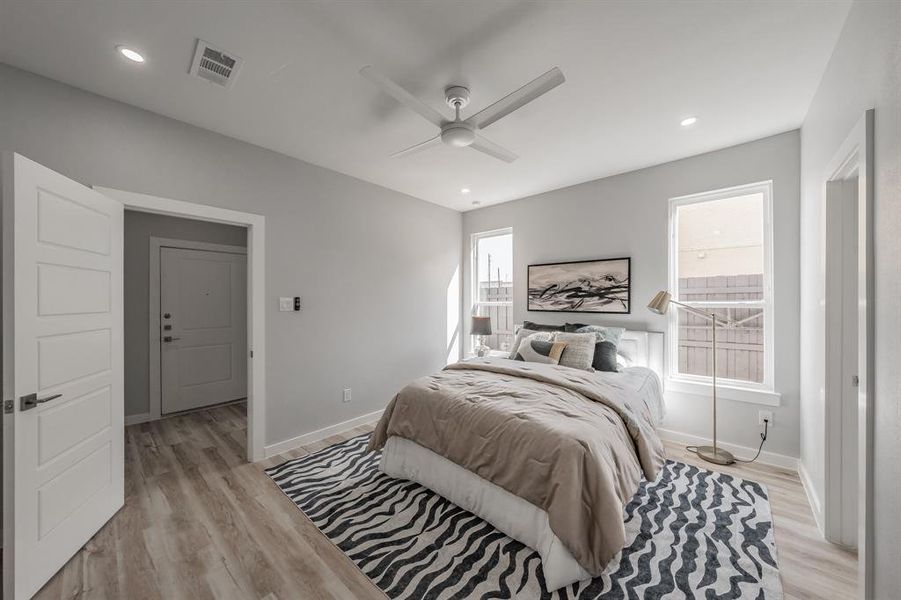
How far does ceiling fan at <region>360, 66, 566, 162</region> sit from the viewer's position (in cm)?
167

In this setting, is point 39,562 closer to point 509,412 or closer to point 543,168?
point 509,412

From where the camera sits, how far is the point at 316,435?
3.38 m

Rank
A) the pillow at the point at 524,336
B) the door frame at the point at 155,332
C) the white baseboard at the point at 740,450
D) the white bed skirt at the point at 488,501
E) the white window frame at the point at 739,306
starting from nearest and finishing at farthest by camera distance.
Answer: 1. the white bed skirt at the point at 488,501
2. the white baseboard at the point at 740,450
3. the white window frame at the point at 739,306
4. the pillow at the point at 524,336
5. the door frame at the point at 155,332

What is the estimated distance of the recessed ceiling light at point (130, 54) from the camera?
1.86 meters

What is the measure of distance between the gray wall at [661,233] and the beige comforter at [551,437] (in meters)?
1.15

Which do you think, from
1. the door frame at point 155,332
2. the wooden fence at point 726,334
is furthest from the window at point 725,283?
the door frame at point 155,332

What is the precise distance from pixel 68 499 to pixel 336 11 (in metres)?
2.85

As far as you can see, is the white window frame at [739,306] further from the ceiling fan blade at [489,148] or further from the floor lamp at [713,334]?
the ceiling fan blade at [489,148]

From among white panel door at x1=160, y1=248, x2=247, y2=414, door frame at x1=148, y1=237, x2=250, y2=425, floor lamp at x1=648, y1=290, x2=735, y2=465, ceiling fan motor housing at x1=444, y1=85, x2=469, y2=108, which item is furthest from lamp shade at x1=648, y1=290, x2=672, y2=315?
door frame at x1=148, y1=237, x2=250, y2=425

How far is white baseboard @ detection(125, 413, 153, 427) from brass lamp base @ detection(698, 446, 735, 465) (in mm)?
5693

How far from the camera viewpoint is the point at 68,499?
1805 millimetres

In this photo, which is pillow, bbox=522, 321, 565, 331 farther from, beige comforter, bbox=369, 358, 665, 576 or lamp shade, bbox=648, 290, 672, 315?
beige comforter, bbox=369, 358, 665, 576

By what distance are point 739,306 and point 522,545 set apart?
9.25ft

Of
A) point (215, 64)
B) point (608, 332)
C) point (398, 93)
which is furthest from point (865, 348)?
point (215, 64)
